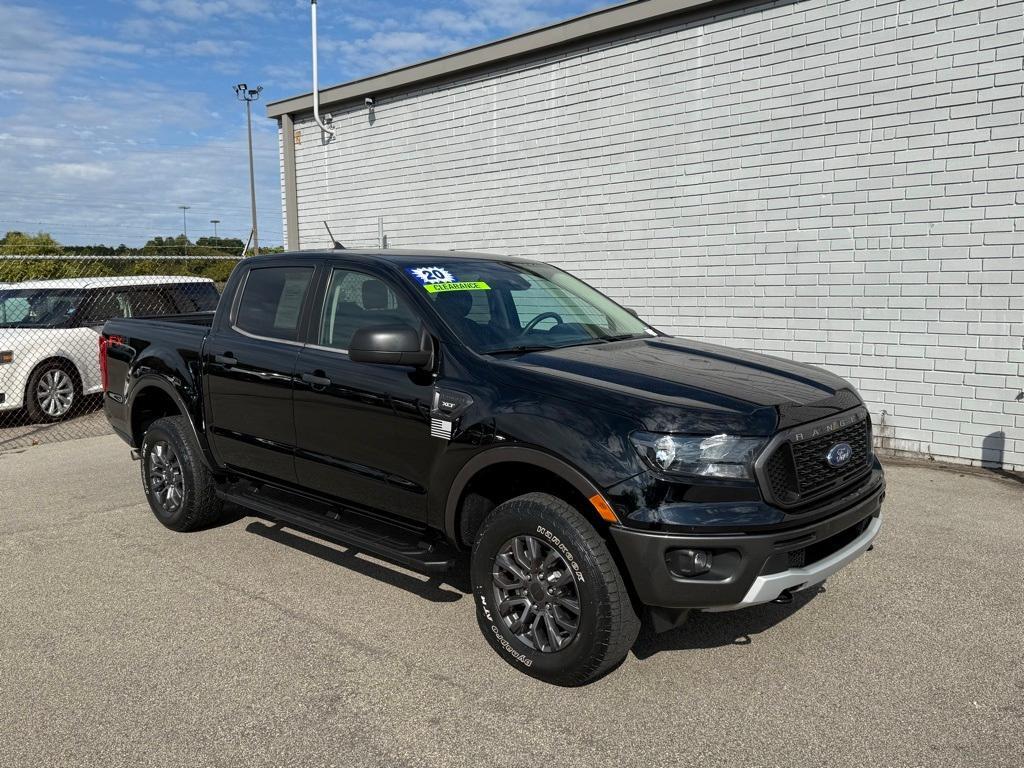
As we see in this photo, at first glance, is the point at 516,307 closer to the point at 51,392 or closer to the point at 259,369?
the point at 259,369

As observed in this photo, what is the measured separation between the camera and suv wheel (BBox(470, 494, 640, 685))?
3.21m

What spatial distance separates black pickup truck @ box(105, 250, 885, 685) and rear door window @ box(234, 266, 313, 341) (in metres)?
0.01

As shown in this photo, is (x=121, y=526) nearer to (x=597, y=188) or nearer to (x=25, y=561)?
(x=25, y=561)

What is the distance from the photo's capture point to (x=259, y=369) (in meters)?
4.71

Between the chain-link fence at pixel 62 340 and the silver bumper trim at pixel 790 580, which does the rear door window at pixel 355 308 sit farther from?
the chain-link fence at pixel 62 340

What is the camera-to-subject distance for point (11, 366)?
9.29m

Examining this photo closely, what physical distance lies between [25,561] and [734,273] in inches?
261

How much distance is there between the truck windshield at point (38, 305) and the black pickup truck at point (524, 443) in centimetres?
560

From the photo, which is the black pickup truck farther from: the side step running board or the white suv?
the white suv

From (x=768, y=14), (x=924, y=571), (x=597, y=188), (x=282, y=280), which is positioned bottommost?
(x=924, y=571)

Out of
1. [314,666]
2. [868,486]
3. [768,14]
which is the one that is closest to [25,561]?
[314,666]

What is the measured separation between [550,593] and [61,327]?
864 centimetres

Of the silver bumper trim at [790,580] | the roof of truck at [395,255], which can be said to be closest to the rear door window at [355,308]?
the roof of truck at [395,255]

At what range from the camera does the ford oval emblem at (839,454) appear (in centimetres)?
346
